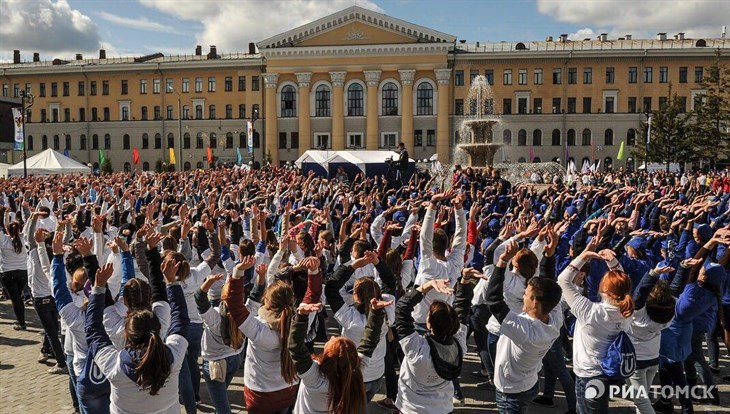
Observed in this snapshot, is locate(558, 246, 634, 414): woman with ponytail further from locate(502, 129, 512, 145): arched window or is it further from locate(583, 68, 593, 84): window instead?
locate(583, 68, 593, 84): window

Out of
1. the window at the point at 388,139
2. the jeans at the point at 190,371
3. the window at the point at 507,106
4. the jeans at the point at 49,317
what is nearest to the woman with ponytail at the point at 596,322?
the jeans at the point at 190,371

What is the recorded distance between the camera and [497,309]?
5121 mm

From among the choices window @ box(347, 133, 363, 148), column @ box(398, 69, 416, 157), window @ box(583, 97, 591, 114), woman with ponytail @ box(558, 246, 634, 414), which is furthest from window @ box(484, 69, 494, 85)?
woman with ponytail @ box(558, 246, 634, 414)

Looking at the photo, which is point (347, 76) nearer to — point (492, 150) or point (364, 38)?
point (364, 38)

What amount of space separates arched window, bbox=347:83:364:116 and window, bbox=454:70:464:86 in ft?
34.9

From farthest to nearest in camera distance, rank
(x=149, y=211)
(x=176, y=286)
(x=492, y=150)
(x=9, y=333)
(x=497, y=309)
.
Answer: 1. (x=492, y=150)
2. (x=149, y=211)
3. (x=9, y=333)
4. (x=176, y=286)
5. (x=497, y=309)

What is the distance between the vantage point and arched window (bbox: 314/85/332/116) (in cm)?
6744

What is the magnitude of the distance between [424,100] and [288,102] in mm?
15537

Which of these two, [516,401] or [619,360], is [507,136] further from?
[516,401]

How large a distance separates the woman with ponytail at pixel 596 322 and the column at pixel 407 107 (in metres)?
59.8

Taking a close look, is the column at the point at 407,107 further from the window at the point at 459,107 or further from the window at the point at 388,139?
the window at the point at 459,107

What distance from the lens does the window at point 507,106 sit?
219 feet

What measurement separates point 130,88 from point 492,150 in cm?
5460

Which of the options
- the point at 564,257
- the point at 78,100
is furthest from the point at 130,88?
the point at 564,257
